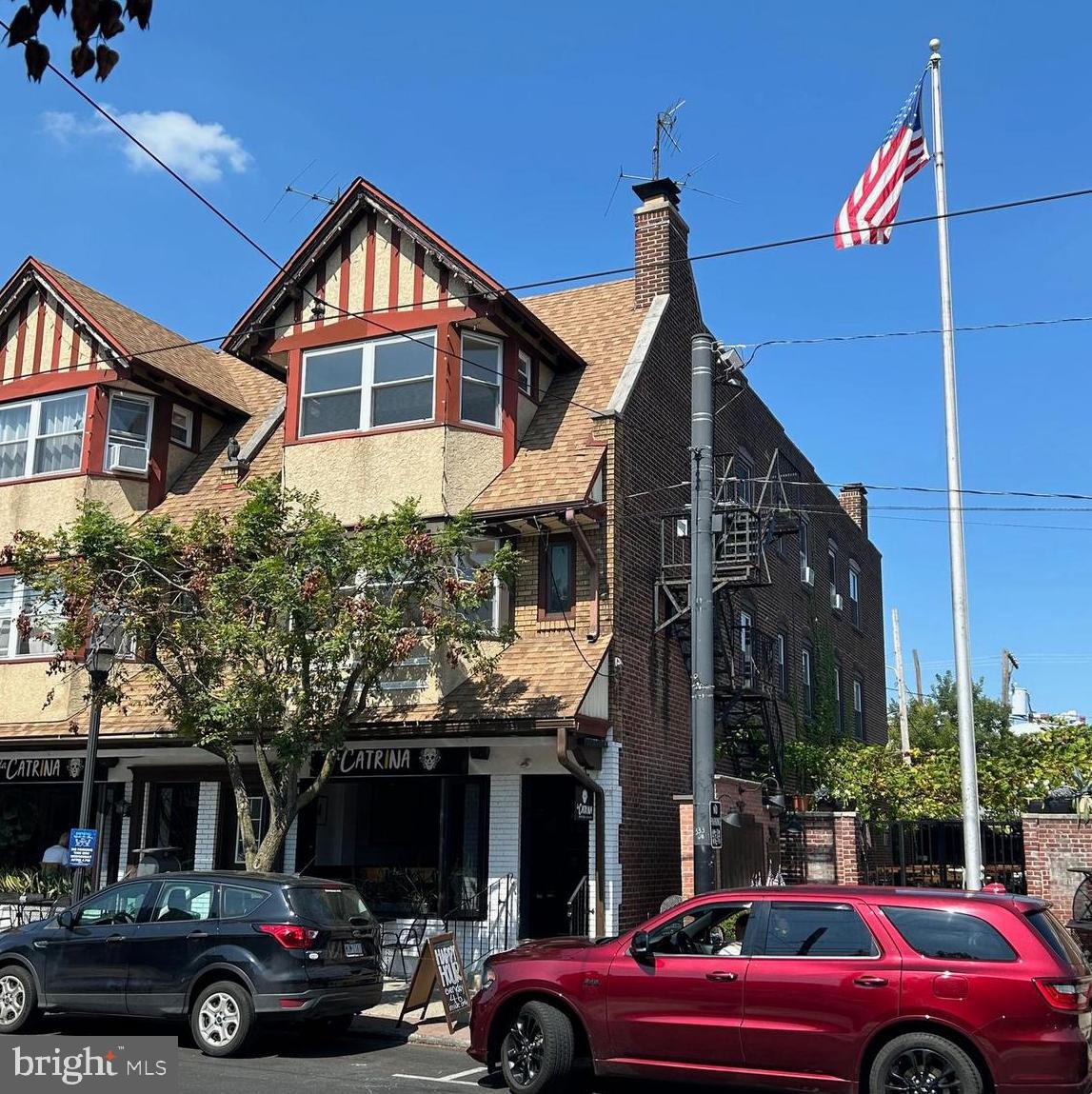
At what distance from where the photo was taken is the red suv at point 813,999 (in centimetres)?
765

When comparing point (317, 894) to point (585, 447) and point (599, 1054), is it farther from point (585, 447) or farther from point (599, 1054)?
point (585, 447)

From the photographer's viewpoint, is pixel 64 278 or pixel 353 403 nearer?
pixel 353 403

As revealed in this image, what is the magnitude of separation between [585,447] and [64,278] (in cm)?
1005

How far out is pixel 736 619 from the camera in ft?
67.2

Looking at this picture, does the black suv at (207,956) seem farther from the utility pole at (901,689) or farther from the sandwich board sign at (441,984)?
the utility pole at (901,689)

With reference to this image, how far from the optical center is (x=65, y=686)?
60.8ft

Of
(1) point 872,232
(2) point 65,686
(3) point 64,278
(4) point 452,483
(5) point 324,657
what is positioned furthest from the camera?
(3) point 64,278

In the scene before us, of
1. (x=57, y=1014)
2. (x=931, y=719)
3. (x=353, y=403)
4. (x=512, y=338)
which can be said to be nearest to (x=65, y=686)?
(x=353, y=403)

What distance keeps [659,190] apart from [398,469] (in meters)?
6.90

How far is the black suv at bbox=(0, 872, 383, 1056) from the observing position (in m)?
10.7

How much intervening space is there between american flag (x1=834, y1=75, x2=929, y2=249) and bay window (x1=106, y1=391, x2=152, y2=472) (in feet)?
37.9

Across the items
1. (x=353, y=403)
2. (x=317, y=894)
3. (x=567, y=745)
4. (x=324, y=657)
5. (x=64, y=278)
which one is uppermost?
(x=64, y=278)

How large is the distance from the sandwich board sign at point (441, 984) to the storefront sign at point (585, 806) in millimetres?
2877
